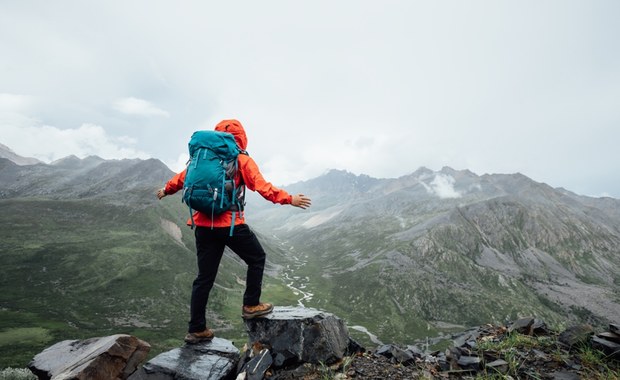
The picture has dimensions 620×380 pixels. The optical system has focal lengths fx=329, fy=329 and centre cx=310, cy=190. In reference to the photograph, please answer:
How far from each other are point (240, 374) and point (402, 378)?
15.3 ft

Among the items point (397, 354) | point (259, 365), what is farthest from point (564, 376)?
point (259, 365)

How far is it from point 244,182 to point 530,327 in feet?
37.5

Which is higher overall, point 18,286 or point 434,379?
point 434,379

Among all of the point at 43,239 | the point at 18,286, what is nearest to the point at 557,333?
the point at 18,286

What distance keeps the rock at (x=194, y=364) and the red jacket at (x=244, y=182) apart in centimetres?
→ 434

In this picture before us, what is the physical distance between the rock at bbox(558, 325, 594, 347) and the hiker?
29.0 ft

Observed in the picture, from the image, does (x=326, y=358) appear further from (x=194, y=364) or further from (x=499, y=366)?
(x=499, y=366)

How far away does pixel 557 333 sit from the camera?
36.9 feet

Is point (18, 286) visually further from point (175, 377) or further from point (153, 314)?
point (175, 377)

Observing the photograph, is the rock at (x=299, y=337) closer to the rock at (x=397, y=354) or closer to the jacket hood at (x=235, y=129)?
the rock at (x=397, y=354)

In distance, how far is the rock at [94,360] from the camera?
29.6ft

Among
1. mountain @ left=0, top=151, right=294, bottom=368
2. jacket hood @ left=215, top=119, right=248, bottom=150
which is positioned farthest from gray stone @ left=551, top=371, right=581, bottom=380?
mountain @ left=0, top=151, right=294, bottom=368

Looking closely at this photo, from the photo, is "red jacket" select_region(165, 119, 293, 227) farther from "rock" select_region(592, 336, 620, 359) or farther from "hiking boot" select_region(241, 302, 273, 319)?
"rock" select_region(592, 336, 620, 359)

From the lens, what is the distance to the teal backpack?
9094 mm
